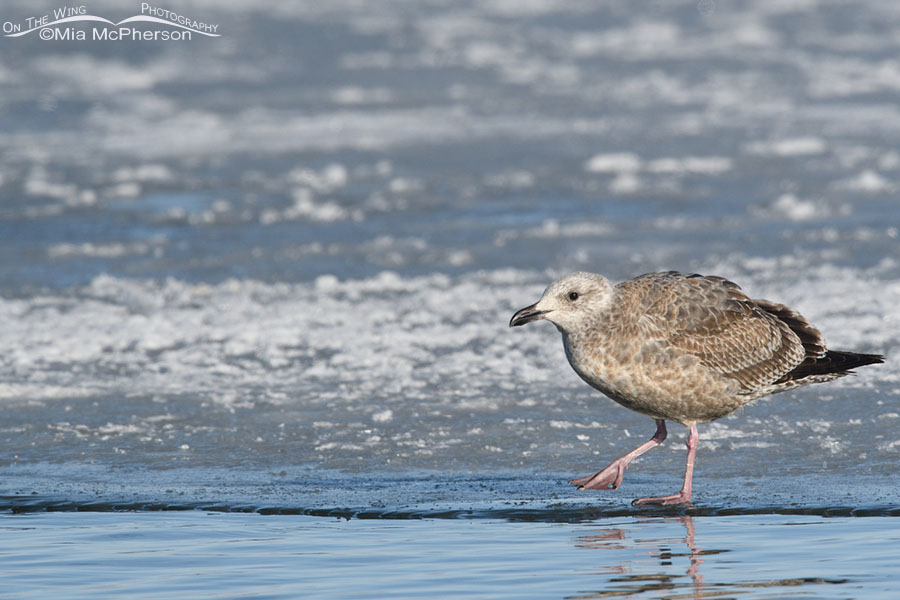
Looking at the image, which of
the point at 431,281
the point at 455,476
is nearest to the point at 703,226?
the point at 431,281

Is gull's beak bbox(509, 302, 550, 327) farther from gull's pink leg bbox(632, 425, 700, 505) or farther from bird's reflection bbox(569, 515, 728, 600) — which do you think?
bird's reflection bbox(569, 515, 728, 600)

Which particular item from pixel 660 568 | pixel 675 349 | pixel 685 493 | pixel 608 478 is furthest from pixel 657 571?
pixel 675 349

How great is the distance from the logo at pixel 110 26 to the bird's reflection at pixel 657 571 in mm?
19860

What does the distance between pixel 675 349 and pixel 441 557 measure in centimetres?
193

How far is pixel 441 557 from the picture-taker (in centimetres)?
605

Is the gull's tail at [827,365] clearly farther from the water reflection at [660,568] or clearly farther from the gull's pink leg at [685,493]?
the water reflection at [660,568]

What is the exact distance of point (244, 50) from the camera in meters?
24.4

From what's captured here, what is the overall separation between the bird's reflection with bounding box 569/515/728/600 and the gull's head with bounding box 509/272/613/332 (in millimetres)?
1260

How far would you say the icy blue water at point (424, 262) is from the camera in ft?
22.2

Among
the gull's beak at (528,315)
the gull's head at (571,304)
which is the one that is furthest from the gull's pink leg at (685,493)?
the gull's beak at (528,315)

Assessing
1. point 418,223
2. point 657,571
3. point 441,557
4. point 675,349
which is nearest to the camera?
point 657,571

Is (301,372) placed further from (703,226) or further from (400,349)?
(703,226)

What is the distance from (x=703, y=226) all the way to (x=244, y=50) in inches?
489

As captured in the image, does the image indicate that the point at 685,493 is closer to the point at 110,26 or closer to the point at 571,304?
the point at 571,304
